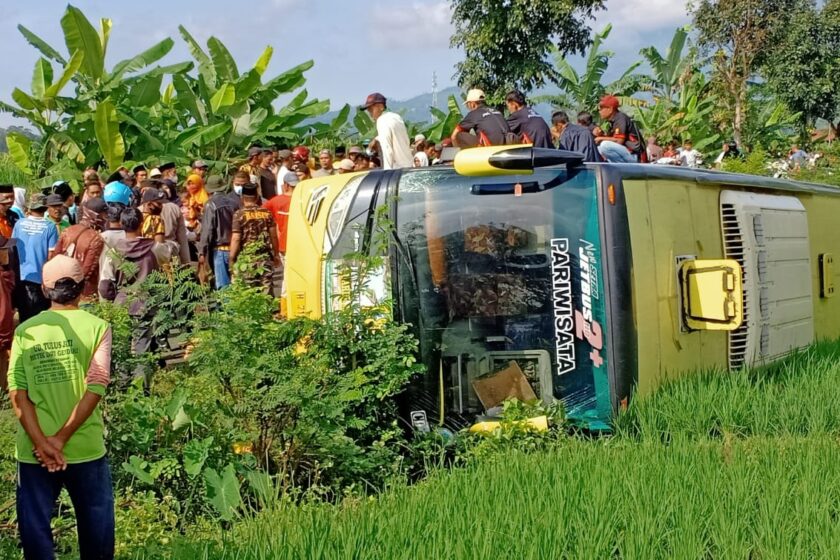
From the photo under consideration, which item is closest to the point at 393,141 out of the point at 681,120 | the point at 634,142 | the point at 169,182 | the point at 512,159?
the point at 634,142

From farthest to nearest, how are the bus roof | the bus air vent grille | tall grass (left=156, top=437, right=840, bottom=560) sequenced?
the bus air vent grille
the bus roof
tall grass (left=156, top=437, right=840, bottom=560)

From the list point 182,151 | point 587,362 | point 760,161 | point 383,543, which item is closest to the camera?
point 383,543

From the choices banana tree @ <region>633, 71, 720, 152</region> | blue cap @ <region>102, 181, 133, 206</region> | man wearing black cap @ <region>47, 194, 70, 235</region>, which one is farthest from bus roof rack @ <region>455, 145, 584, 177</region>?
banana tree @ <region>633, 71, 720, 152</region>

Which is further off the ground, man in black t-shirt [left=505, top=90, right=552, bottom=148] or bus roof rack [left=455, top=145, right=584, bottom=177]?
man in black t-shirt [left=505, top=90, right=552, bottom=148]

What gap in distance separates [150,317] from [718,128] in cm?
2833

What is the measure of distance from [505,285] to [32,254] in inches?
199

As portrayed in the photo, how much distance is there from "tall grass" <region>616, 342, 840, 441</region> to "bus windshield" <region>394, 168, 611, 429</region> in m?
0.29

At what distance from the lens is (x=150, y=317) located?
8.50 metres

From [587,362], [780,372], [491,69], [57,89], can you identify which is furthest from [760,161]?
[587,362]

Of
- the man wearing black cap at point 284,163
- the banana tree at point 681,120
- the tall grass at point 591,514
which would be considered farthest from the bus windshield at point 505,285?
the banana tree at point 681,120

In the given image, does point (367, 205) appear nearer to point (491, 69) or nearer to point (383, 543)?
point (383, 543)

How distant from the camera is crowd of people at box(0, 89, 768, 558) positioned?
4836mm

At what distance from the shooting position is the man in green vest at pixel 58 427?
4797mm

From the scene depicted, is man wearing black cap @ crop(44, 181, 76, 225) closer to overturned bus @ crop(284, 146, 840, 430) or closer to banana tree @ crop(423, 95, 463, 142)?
overturned bus @ crop(284, 146, 840, 430)
